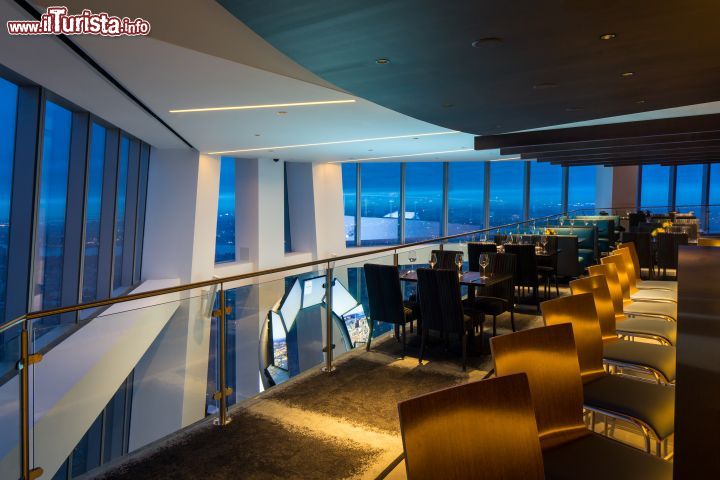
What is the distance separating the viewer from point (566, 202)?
61.1ft

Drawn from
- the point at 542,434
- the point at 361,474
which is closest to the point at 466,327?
the point at 361,474

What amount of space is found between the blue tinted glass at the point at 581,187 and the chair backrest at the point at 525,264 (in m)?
13.3

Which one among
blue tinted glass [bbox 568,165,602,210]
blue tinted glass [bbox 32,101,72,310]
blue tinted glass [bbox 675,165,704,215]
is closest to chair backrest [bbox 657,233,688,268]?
blue tinted glass [bbox 32,101,72,310]

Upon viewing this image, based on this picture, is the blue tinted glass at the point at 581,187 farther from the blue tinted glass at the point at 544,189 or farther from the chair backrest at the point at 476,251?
the chair backrest at the point at 476,251

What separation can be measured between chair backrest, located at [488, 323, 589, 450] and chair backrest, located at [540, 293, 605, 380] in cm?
41

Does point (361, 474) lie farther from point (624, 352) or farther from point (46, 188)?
point (46, 188)

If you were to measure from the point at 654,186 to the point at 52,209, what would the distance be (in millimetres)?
19455

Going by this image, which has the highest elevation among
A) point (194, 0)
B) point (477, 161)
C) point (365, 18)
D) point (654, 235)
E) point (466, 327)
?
point (477, 161)

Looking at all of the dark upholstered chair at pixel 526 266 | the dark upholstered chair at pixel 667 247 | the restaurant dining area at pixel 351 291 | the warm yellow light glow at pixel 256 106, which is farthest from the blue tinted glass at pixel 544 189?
the warm yellow light glow at pixel 256 106

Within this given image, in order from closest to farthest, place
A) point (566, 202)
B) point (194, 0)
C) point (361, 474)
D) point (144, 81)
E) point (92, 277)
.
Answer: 1. point (361, 474)
2. point (194, 0)
3. point (144, 81)
4. point (92, 277)
5. point (566, 202)

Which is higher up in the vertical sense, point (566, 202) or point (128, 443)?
point (566, 202)

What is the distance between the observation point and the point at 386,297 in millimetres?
4773

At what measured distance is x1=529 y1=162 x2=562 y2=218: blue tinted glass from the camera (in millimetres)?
17781

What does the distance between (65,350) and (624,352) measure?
3146 millimetres
